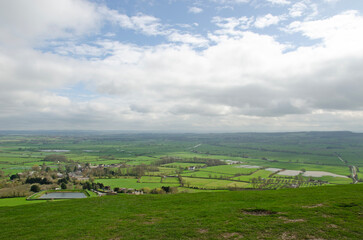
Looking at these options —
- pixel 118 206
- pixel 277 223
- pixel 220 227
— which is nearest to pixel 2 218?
pixel 118 206

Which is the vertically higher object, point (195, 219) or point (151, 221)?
point (195, 219)

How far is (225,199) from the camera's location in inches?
765

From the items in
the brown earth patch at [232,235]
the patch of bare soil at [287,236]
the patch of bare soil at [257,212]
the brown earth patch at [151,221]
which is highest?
the patch of bare soil at [287,236]

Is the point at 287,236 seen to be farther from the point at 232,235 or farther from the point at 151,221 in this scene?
the point at 151,221

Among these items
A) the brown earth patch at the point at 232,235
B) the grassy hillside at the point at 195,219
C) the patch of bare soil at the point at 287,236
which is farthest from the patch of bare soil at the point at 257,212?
the brown earth patch at the point at 232,235

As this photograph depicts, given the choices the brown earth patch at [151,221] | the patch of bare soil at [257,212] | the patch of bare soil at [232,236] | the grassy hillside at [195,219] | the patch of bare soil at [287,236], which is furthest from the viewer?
the patch of bare soil at [257,212]

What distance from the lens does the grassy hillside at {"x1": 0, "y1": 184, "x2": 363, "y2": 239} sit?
11320mm

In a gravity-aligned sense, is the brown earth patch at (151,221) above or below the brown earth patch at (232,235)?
below

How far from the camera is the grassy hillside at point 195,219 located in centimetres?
1132

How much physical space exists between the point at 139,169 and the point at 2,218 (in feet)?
258

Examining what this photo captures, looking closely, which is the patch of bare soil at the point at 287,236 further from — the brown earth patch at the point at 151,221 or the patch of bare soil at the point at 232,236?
the brown earth patch at the point at 151,221

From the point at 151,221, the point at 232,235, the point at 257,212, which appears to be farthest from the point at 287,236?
the point at 151,221

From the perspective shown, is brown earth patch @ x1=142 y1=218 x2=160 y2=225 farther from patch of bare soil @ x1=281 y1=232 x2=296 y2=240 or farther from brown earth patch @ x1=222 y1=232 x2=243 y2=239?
patch of bare soil @ x1=281 y1=232 x2=296 y2=240

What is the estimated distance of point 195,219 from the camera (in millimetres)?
13586
